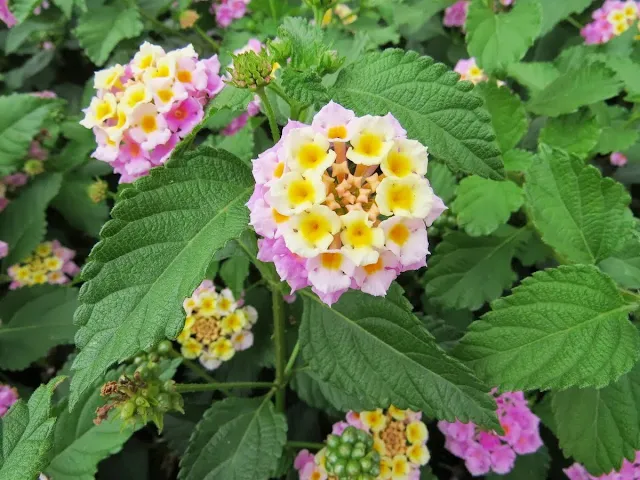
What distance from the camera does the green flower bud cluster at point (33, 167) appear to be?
1.53 meters

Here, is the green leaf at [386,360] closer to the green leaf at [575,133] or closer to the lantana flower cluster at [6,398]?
the green leaf at [575,133]

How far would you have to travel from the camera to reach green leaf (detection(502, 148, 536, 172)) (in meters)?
1.17

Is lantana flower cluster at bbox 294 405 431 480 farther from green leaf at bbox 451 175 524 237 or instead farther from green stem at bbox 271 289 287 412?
green leaf at bbox 451 175 524 237

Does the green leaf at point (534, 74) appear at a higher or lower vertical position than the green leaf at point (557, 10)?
lower

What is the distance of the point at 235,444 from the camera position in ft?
3.44

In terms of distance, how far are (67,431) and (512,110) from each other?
1102 millimetres

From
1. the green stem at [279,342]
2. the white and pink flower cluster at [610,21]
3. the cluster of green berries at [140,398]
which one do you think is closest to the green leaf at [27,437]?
the cluster of green berries at [140,398]

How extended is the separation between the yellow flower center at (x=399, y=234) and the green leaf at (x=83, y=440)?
0.66m

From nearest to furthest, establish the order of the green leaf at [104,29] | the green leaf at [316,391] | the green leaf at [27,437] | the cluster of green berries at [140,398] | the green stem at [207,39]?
the green leaf at [27,437], the cluster of green berries at [140,398], the green leaf at [316,391], the green leaf at [104,29], the green stem at [207,39]

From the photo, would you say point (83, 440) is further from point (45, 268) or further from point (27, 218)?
point (27, 218)

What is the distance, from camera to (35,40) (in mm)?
1830

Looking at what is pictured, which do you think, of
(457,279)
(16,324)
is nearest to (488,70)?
(457,279)

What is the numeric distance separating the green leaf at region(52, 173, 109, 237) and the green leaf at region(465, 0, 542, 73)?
A: 103cm

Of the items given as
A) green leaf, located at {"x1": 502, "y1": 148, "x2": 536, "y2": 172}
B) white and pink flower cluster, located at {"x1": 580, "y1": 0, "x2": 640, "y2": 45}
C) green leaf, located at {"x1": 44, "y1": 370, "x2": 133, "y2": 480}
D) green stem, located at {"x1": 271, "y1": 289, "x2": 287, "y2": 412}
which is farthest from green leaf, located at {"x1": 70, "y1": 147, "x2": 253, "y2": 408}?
white and pink flower cluster, located at {"x1": 580, "y1": 0, "x2": 640, "y2": 45}
